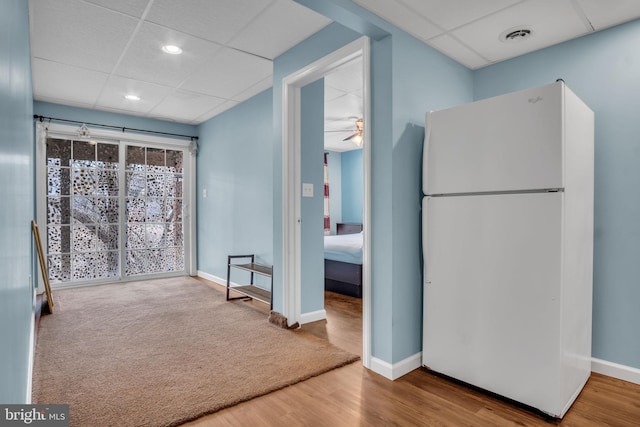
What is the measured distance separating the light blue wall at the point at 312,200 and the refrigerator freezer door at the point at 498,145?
4.15ft

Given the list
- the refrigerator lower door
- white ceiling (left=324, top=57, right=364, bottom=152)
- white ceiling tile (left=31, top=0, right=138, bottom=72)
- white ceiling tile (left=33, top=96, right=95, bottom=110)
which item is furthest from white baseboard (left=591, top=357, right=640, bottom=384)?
white ceiling tile (left=33, top=96, right=95, bottom=110)

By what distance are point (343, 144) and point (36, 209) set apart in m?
4.91

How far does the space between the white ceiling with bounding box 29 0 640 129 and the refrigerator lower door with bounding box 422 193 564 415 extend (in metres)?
1.11

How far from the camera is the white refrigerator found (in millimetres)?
1805

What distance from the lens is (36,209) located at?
4328 mm

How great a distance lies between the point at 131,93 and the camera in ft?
13.1

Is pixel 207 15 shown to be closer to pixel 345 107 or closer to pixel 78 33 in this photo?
pixel 78 33

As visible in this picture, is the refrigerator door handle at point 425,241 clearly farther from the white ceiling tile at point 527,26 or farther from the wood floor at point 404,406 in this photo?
the white ceiling tile at point 527,26

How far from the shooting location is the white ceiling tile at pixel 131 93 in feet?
12.1

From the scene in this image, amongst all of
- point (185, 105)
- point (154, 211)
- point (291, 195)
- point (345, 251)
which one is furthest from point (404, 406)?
point (154, 211)

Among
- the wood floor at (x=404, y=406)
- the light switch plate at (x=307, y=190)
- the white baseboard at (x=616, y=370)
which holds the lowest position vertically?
the wood floor at (x=404, y=406)

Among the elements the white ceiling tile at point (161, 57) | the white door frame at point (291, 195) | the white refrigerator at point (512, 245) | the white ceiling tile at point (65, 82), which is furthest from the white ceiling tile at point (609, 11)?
the white ceiling tile at point (65, 82)

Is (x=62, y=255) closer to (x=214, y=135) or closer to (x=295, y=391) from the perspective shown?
(x=214, y=135)

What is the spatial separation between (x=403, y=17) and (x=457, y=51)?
2.21ft
